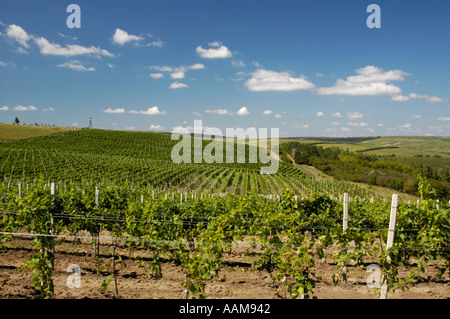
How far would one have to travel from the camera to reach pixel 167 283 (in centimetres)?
552

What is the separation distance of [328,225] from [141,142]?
61.9 metres

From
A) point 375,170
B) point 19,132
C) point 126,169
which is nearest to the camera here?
point 126,169

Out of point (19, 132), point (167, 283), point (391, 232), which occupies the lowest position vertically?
point (167, 283)

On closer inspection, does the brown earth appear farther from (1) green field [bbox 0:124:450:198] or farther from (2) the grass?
(2) the grass

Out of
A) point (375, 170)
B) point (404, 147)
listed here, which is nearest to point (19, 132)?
point (375, 170)

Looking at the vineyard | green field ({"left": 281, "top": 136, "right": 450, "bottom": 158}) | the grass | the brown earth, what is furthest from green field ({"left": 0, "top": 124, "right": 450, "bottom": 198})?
green field ({"left": 281, "top": 136, "right": 450, "bottom": 158})

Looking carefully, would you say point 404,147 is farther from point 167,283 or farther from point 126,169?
point 167,283

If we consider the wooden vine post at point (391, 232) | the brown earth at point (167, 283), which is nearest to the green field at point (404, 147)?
the brown earth at point (167, 283)

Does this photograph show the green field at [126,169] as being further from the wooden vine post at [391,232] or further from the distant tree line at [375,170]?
the wooden vine post at [391,232]

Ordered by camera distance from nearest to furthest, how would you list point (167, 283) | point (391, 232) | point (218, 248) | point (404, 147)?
point (391, 232) < point (218, 248) < point (167, 283) < point (404, 147)

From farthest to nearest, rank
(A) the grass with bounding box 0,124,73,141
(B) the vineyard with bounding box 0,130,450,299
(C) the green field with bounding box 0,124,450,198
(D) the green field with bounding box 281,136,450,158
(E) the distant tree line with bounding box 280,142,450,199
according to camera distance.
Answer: (D) the green field with bounding box 281,136,450,158 → (A) the grass with bounding box 0,124,73,141 → (E) the distant tree line with bounding box 280,142,450,199 → (C) the green field with bounding box 0,124,450,198 → (B) the vineyard with bounding box 0,130,450,299

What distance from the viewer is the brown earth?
496 centimetres
